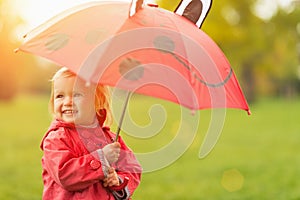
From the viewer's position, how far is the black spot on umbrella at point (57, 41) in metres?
2.90

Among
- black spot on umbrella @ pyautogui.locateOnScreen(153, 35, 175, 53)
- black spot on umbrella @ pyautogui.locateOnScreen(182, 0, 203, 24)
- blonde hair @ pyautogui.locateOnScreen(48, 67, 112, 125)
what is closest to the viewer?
black spot on umbrella @ pyautogui.locateOnScreen(153, 35, 175, 53)

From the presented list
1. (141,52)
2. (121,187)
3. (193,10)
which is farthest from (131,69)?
(193,10)

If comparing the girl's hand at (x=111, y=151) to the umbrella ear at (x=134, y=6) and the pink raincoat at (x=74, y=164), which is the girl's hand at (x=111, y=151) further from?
the umbrella ear at (x=134, y=6)

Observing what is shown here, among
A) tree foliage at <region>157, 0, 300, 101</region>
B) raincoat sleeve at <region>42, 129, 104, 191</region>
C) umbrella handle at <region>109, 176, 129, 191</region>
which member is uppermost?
raincoat sleeve at <region>42, 129, 104, 191</region>

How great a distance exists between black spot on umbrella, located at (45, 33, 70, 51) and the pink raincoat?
0.40 metres

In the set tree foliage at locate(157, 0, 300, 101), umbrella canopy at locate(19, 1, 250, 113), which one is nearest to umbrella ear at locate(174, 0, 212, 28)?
umbrella canopy at locate(19, 1, 250, 113)

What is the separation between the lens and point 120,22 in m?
3.00

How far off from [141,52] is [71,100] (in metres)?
0.43

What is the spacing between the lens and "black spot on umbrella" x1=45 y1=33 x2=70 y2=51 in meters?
2.90

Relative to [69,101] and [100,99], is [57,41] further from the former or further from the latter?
[100,99]

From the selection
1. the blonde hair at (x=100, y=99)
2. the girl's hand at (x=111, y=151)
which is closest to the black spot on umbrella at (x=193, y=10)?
the blonde hair at (x=100, y=99)

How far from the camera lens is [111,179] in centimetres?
307

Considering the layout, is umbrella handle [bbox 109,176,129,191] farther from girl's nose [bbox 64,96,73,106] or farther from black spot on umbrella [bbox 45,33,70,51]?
black spot on umbrella [bbox 45,33,70,51]

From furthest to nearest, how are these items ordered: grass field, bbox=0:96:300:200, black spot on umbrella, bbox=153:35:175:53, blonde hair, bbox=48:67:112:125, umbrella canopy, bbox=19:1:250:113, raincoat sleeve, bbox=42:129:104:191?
grass field, bbox=0:96:300:200 < blonde hair, bbox=48:67:112:125 < black spot on umbrella, bbox=153:35:175:53 < raincoat sleeve, bbox=42:129:104:191 < umbrella canopy, bbox=19:1:250:113
